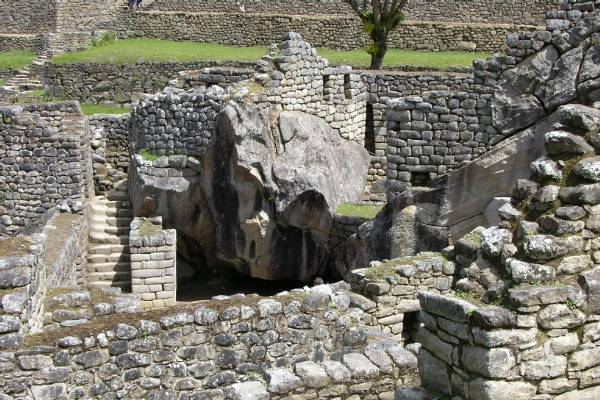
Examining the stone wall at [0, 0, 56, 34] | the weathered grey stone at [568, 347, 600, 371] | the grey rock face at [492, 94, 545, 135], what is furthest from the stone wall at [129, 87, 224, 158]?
the stone wall at [0, 0, 56, 34]

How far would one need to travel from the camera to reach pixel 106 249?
20406 mm

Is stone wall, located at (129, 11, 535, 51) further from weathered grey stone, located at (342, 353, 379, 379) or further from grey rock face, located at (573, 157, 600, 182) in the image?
grey rock face, located at (573, 157, 600, 182)

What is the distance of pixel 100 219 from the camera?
70.5 feet

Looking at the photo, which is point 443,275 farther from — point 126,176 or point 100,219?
point 126,176

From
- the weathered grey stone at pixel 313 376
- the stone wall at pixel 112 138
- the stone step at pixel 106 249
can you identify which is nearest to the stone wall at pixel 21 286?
the weathered grey stone at pixel 313 376

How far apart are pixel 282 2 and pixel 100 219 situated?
19.0 meters

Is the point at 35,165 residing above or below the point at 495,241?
below

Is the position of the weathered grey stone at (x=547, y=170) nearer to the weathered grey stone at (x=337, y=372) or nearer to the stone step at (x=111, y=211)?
the weathered grey stone at (x=337, y=372)

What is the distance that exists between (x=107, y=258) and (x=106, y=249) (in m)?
0.28

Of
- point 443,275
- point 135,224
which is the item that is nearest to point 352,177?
point 135,224

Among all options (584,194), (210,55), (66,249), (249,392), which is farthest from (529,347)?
(210,55)

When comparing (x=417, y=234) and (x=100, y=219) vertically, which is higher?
(x=417, y=234)

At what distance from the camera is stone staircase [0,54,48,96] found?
30.4 m

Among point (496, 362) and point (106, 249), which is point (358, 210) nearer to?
point (106, 249)
